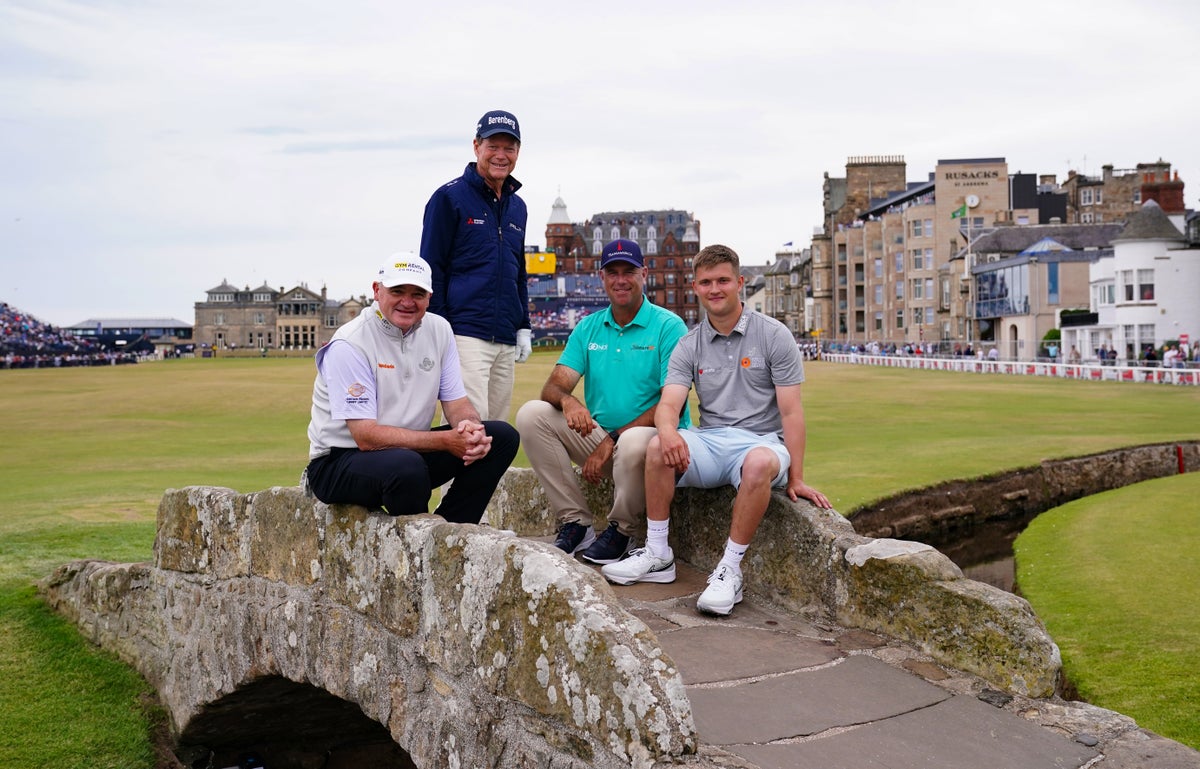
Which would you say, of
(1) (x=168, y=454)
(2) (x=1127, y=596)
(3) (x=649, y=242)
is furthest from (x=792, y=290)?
(2) (x=1127, y=596)

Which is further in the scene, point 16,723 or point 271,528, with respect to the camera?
point 16,723

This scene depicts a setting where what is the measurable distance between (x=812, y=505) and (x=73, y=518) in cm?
1188

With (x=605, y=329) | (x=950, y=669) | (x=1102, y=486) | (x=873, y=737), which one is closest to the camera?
(x=873, y=737)

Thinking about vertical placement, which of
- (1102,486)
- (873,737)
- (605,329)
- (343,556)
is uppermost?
(605,329)

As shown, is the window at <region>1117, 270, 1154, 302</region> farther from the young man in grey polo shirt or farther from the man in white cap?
the man in white cap

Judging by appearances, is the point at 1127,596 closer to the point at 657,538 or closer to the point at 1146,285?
the point at 657,538

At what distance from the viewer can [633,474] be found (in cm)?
696

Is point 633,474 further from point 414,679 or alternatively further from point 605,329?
point 414,679

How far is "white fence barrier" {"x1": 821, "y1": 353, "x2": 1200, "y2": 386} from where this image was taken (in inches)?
1791

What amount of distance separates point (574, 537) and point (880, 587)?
2.54 m

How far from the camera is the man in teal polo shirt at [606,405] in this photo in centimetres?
725

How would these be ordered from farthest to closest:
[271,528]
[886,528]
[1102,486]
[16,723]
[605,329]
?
[1102,486], [886,528], [16,723], [605,329], [271,528]

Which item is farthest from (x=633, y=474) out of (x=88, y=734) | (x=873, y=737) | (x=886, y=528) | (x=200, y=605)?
(x=886, y=528)

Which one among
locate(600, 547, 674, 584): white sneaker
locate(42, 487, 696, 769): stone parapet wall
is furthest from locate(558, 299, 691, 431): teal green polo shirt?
locate(42, 487, 696, 769): stone parapet wall
